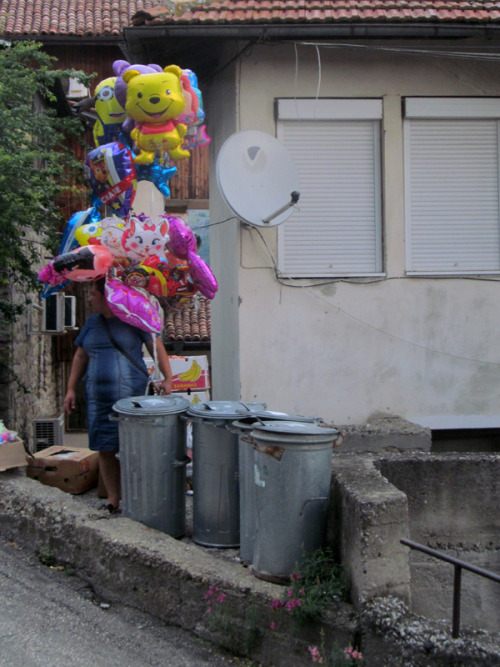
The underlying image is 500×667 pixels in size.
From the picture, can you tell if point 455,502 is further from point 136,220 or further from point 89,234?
point 89,234

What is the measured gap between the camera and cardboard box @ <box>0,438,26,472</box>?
6.15 metres

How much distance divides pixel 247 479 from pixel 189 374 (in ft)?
28.8

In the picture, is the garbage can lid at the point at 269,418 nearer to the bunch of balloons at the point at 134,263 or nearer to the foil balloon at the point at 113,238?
the bunch of balloons at the point at 134,263

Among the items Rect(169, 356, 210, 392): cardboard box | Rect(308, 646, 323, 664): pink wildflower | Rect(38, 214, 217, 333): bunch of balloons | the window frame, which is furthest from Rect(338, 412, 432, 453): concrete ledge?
Rect(169, 356, 210, 392): cardboard box

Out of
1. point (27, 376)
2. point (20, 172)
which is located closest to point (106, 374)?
point (20, 172)

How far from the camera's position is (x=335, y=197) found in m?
7.78

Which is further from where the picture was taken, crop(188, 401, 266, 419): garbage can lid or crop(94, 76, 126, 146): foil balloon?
crop(94, 76, 126, 146): foil balloon

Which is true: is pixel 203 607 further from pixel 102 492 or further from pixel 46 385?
pixel 46 385

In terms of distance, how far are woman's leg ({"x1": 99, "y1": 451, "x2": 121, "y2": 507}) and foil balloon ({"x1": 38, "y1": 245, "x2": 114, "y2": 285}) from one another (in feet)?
4.59

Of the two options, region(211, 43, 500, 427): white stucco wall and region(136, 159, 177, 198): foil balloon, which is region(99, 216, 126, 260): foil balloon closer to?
region(136, 159, 177, 198): foil balloon

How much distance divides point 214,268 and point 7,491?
442 cm

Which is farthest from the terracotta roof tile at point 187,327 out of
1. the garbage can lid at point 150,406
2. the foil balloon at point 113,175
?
the garbage can lid at point 150,406

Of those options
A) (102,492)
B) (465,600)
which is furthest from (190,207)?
(465,600)

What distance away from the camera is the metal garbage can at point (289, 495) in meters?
4.15
